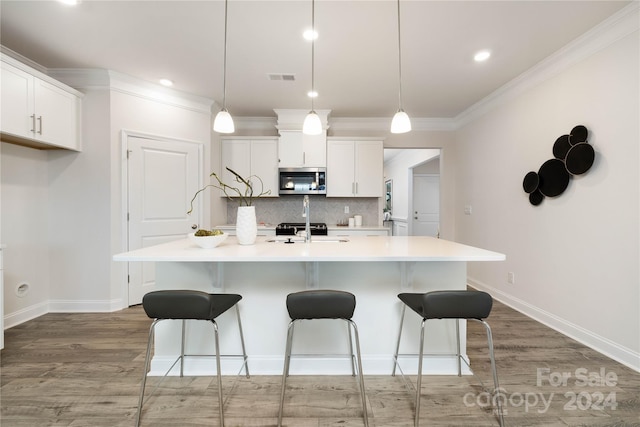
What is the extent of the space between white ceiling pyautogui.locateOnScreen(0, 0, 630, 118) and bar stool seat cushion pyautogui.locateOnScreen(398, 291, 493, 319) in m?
2.04

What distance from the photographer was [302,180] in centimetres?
441

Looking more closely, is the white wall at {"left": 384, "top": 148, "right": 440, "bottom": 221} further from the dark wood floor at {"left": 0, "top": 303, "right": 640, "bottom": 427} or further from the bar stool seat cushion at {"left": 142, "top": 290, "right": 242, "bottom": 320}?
the bar stool seat cushion at {"left": 142, "top": 290, "right": 242, "bottom": 320}

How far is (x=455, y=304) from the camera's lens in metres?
1.53

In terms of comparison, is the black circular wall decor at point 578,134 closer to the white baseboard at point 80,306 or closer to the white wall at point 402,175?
the white wall at point 402,175

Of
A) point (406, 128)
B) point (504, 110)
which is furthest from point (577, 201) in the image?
point (406, 128)

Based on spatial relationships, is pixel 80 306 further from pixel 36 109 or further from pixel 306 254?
pixel 306 254

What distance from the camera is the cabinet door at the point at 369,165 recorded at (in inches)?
175

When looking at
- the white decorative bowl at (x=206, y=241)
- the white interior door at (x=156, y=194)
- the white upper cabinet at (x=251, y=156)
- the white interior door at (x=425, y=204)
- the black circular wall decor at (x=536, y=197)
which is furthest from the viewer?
the white interior door at (x=425, y=204)

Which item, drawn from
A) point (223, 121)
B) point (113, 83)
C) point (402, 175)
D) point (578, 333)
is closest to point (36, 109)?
point (113, 83)

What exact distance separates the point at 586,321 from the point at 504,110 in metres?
2.44

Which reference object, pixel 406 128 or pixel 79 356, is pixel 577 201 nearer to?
pixel 406 128

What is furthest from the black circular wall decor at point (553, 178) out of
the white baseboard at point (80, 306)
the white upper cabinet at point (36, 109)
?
the white upper cabinet at point (36, 109)

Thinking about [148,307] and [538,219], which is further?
[538,219]

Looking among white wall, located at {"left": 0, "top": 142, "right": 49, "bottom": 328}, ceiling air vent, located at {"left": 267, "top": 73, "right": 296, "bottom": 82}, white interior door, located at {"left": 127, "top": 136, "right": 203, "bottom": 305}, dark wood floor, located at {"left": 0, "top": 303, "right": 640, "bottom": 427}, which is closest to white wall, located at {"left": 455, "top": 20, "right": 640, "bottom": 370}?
dark wood floor, located at {"left": 0, "top": 303, "right": 640, "bottom": 427}
